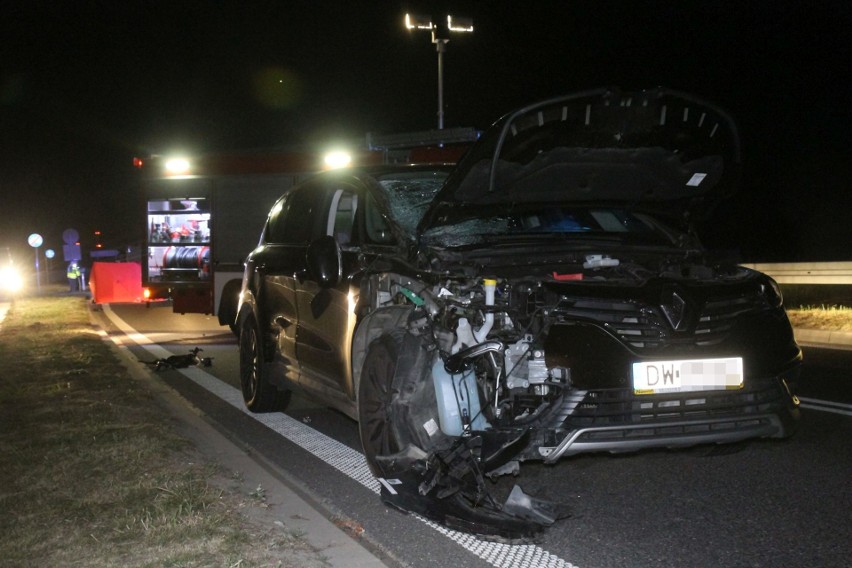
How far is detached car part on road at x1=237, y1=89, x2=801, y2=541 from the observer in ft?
13.7

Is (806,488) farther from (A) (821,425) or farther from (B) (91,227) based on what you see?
(B) (91,227)

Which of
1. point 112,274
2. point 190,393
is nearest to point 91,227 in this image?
point 112,274

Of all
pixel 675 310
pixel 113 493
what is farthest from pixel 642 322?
pixel 113 493

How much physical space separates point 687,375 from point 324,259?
2.22m

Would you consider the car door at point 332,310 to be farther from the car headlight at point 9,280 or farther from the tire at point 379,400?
the car headlight at point 9,280

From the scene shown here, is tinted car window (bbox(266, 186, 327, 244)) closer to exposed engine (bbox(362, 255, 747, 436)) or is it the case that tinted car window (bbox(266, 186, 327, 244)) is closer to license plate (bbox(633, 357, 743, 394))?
exposed engine (bbox(362, 255, 747, 436))

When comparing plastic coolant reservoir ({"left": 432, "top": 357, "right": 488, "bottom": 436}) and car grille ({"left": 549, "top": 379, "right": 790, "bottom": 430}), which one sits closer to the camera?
car grille ({"left": 549, "top": 379, "right": 790, "bottom": 430})

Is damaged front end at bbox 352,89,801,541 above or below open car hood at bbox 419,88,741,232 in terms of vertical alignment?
below

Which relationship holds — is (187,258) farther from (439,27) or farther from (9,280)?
(9,280)

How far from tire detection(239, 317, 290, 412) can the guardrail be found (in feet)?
30.3

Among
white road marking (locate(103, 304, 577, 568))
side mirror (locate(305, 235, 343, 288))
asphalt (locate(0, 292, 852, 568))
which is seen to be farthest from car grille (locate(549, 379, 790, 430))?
side mirror (locate(305, 235, 343, 288))

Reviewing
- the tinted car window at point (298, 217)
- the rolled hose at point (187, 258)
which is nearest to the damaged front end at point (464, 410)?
the tinted car window at point (298, 217)

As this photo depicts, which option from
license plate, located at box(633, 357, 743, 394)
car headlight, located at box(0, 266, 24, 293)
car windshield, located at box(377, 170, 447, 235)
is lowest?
car headlight, located at box(0, 266, 24, 293)

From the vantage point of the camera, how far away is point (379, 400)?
4.80 metres
